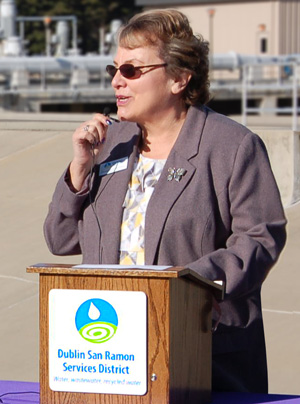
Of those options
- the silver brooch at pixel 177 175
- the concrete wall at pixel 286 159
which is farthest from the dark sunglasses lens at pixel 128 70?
the concrete wall at pixel 286 159

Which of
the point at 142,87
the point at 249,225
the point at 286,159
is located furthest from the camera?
the point at 286,159

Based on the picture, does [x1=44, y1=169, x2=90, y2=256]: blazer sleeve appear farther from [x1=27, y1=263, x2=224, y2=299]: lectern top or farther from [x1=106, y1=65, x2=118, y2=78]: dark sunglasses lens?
[x1=27, y1=263, x2=224, y2=299]: lectern top

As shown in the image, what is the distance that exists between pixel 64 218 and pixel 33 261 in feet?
13.6

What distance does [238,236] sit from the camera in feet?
9.31

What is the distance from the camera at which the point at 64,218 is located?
308 cm

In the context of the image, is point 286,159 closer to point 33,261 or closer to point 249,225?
point 33,261

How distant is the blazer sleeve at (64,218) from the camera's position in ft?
9.87

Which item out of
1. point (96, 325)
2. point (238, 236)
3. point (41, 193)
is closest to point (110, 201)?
point (238, 236)

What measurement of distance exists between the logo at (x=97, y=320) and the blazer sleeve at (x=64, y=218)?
0.59 meters

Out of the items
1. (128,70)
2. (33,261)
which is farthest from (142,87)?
(33,261)

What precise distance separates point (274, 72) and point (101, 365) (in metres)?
47.1

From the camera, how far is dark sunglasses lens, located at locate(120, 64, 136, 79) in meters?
2.94

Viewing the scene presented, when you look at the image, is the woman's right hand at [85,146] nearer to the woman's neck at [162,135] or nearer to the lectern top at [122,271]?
the woman's neck at [162,135]

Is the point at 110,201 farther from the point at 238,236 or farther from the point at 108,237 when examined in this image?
the point at 238,236
